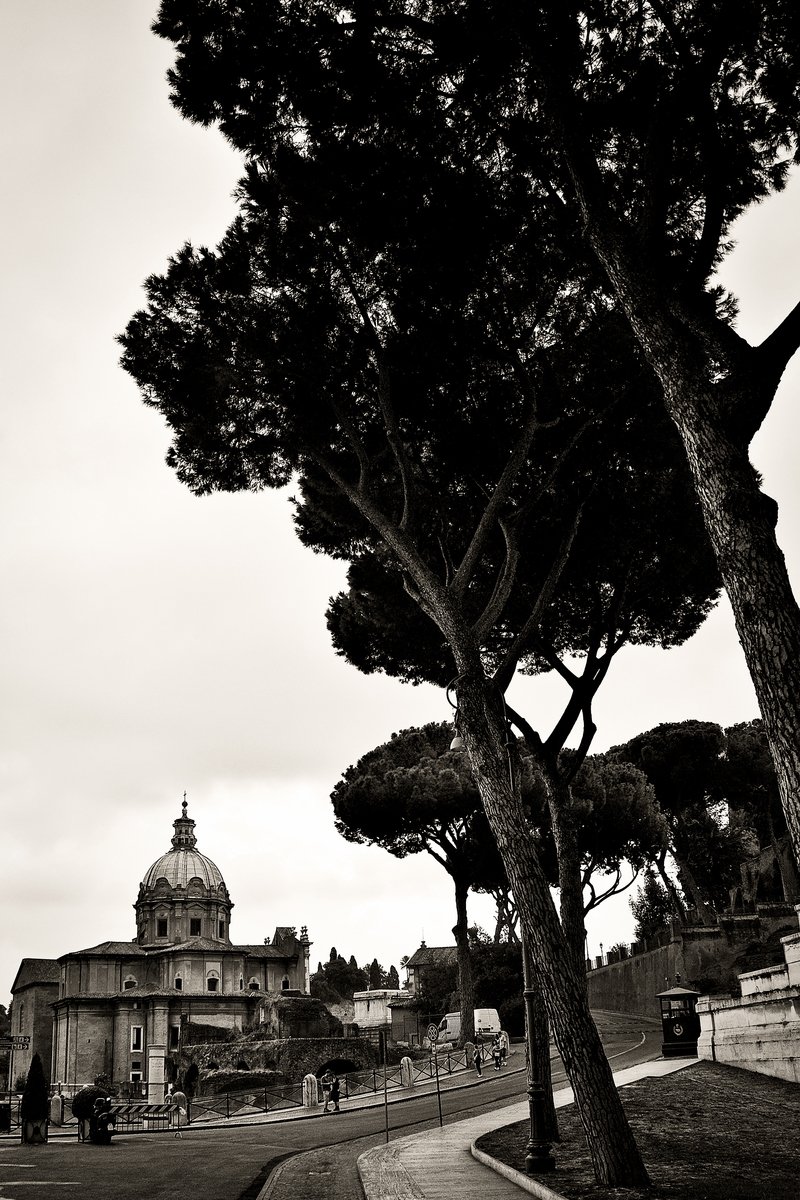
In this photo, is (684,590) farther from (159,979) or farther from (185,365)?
(159,979)

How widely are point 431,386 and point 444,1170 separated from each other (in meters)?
8.41

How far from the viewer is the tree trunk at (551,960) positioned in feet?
26.2

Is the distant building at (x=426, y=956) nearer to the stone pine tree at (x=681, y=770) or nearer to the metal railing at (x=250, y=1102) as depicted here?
the stone pine tree at (x=681, y=770)

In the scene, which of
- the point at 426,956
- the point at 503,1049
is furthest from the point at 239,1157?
the point at 426,956

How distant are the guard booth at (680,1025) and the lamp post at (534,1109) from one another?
1254 centimetres

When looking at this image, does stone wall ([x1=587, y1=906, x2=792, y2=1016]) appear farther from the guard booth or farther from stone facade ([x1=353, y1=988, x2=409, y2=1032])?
stone facade ([x1=353, y1=988, x2=409, y2=1032])

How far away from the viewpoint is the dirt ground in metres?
7.63

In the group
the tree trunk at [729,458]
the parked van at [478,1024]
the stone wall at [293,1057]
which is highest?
the tree trunk at [729,458]

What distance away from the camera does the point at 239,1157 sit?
14.6 metres

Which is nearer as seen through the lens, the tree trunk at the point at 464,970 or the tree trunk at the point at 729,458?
the tree trunk at the point at 729,458

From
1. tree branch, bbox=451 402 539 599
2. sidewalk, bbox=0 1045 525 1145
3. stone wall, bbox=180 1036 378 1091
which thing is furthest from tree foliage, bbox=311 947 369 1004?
tree branch, bbox=451 402 539 599

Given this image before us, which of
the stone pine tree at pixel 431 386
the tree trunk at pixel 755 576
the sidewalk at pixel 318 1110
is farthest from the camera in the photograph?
the sidewalk at pixel 318 1110

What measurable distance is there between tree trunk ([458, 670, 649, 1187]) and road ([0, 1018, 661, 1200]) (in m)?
2.66

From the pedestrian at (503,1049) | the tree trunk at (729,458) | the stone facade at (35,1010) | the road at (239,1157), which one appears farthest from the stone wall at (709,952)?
the stone facade at (35,1010)
